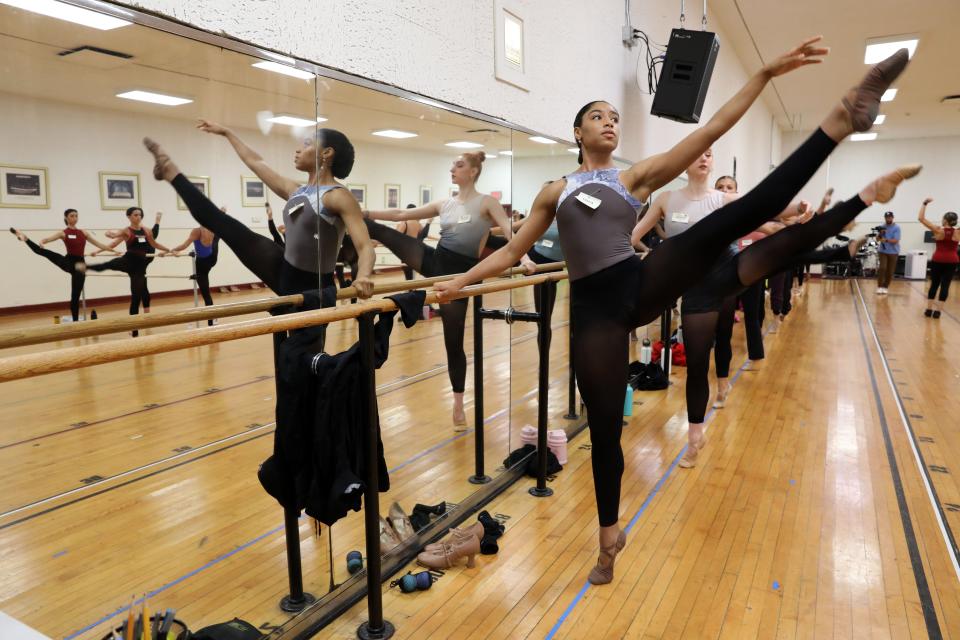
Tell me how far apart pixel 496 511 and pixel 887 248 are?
11846mm

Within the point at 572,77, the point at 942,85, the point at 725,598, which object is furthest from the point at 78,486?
the point at 942,85

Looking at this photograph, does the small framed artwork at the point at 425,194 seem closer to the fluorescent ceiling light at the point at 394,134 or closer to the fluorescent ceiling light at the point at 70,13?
the fluorescent ceiling light at the point at 394,134

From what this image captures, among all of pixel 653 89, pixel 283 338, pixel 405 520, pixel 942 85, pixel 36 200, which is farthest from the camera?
pixel 942 85

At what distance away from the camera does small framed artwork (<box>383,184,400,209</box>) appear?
2.44 metres

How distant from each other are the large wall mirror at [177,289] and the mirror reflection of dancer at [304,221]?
0.04ft

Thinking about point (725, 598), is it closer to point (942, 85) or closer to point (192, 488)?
point (192, 488)

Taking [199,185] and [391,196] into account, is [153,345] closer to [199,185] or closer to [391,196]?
[199,185]

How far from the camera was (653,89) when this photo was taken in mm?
5914

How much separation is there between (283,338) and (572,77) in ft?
9.80

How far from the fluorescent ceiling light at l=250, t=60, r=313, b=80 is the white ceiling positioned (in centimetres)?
705

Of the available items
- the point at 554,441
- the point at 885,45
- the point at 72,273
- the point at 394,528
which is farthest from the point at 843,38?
the point at 72,273

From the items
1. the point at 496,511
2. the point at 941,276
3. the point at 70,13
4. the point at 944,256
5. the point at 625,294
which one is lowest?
the point at 496,511

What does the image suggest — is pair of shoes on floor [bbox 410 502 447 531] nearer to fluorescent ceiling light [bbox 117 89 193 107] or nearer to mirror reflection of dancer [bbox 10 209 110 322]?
mirror reflection of dancer [bbox 10 209 110 322]

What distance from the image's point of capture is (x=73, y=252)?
1.48 m
